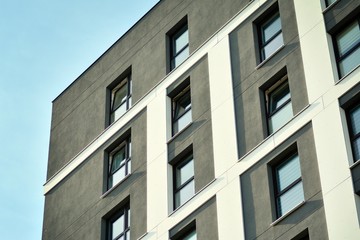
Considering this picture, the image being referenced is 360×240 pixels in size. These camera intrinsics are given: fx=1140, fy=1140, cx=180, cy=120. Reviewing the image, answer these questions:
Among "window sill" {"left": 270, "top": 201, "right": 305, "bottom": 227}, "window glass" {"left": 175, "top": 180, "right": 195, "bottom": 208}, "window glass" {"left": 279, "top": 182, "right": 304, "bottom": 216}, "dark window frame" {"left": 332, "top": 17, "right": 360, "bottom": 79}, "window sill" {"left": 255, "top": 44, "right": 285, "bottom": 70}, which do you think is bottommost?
"window sill" {"left": 270, "top": 201, "right": 305, "bottom": 227}

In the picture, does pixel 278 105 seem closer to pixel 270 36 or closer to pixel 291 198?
pixel 270 36

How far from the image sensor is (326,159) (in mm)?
33406

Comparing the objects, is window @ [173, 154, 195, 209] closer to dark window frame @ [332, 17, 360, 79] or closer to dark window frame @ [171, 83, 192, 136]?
dark window frame @ [171, 83, 192, 136]

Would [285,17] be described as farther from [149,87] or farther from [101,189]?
[101,189]

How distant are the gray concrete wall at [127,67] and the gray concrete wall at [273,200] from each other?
25.9 feet

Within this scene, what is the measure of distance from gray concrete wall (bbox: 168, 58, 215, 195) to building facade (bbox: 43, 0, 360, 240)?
0.16ft

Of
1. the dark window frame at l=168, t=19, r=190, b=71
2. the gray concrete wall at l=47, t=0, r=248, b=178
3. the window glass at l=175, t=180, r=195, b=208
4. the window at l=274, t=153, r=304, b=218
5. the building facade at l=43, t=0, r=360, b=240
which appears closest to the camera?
the building facade at l=43, t=0, r=360, b=240

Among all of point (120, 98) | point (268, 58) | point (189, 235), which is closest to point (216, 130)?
point (268, 58)

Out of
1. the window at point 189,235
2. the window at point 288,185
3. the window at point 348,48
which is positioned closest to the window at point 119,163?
the window at point 189,235

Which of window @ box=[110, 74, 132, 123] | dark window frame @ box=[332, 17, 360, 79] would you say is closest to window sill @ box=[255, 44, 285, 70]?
dark window frame @ box=[332, 17, 360, 79]

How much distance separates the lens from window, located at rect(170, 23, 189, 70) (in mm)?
43469

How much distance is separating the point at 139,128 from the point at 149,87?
189 cm

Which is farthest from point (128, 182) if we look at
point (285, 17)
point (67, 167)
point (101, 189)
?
point (285, 17)

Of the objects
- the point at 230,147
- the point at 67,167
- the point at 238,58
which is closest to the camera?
the point at 230,147
